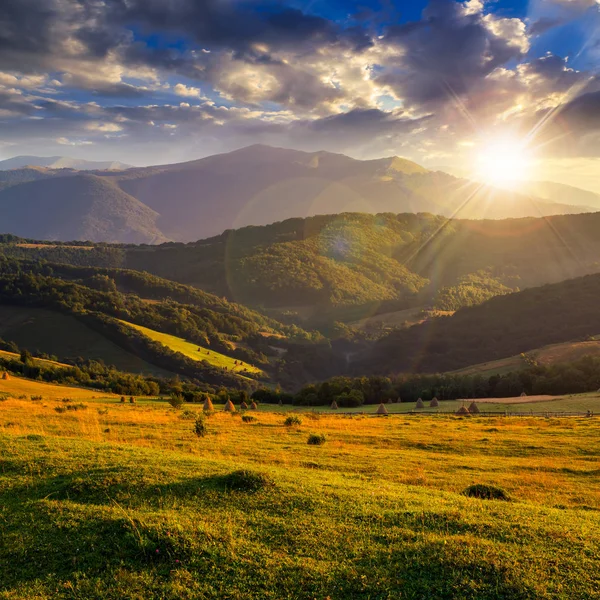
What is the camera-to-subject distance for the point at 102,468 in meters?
12.2

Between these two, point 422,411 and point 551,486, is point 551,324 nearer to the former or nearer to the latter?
point 422,411

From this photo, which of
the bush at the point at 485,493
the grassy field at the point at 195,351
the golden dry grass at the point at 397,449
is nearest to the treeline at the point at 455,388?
the golden dry grass at the point at 397,449

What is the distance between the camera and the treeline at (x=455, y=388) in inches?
2749

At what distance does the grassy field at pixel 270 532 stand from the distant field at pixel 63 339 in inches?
5533

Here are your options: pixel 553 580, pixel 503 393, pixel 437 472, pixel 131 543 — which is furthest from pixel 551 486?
pixel 503 393

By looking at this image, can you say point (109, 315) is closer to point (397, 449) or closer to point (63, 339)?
point (63, 339)

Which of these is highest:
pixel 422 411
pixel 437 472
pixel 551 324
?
pixel 551 324

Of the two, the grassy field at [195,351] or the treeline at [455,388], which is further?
the grassy field at [195,351]

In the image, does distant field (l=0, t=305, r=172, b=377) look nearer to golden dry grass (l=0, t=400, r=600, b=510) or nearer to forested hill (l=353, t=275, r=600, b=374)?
forested hill (l=353, t=275, r=600, b=374)

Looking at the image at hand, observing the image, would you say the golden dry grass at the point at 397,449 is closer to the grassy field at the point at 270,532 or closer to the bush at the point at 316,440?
the grassy field at the point at 270,532

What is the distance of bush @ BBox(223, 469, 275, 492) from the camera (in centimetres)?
1116

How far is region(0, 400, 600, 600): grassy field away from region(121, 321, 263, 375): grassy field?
15778 centimetres

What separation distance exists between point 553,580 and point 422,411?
48.6 metres

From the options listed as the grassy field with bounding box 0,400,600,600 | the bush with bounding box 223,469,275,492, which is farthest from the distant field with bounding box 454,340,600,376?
the bush with bounding box 223,469,275,492
